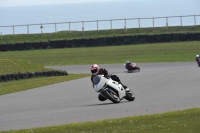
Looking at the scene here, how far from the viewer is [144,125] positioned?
1230cm

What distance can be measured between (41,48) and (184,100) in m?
37.3

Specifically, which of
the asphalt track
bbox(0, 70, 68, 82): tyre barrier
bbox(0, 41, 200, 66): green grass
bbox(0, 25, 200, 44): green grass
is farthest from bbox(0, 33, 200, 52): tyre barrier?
the asphalt track

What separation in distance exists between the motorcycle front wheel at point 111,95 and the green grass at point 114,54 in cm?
1991

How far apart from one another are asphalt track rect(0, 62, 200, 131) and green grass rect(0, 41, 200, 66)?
12.7m

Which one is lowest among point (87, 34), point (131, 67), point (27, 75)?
point (27, 75)

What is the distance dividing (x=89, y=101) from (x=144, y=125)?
23.1ft

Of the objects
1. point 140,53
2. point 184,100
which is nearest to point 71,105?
point 184,100

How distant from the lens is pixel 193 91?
768 inches

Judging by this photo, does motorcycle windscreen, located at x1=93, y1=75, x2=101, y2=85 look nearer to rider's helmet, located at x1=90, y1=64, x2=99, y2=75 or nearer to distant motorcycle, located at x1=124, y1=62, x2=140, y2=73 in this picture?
rider's helmet, located at x1=90, y1=64, x2=99, y2=75

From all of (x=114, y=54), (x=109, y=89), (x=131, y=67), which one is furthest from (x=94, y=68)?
(x=114, y=54)

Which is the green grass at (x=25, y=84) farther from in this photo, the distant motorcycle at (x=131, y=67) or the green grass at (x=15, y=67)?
the distant motorcycle at (x=131, y=67)

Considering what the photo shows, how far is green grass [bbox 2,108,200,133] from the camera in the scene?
11672mm

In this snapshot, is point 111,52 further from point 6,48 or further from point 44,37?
point 44,37

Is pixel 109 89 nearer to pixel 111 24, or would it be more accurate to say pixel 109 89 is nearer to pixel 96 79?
pixel 96 79
